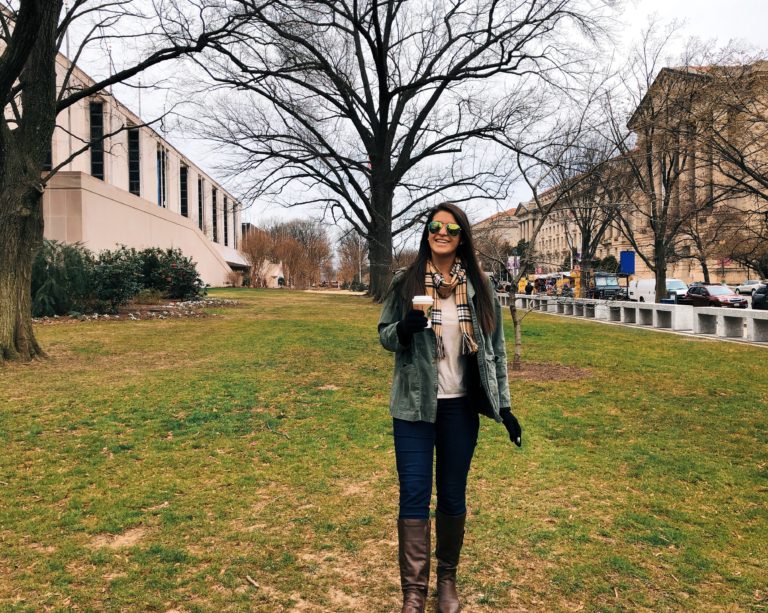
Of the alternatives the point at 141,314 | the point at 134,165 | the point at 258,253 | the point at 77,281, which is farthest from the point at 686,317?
the point at 258,253

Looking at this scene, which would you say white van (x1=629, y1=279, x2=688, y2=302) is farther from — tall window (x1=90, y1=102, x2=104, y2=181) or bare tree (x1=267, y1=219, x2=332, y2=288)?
tall window (x1=90, y1=102, x2=104, y2=181)

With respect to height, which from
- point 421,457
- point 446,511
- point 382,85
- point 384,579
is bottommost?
point 384,579

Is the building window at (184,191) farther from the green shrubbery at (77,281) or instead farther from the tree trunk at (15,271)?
the tree trunk at (15,271)

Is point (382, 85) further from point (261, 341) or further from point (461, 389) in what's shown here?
point (461, 389)

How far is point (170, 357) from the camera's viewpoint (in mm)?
10648

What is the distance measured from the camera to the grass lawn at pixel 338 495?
9.62 feet

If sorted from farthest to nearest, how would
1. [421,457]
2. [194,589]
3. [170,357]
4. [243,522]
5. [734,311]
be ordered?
1. [734,311]
2. [170,357]
3. [243,522]
4. [194,589]
5. [421,457]

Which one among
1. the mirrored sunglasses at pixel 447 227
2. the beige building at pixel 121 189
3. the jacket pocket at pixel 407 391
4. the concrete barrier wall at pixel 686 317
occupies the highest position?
the beige building at pixel 121 189

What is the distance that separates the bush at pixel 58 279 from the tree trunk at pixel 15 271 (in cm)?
742

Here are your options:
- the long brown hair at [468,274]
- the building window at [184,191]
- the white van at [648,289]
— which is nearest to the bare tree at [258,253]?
the building window at [184,191]

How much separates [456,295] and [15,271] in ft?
30.6

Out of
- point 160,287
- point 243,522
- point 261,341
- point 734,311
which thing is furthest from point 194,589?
point 160,287

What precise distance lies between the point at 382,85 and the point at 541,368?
15.2 m

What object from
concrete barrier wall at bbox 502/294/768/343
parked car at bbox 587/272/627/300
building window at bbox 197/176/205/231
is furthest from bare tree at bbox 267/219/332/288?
concrete barrier wall at bbox 502/294/768/343
